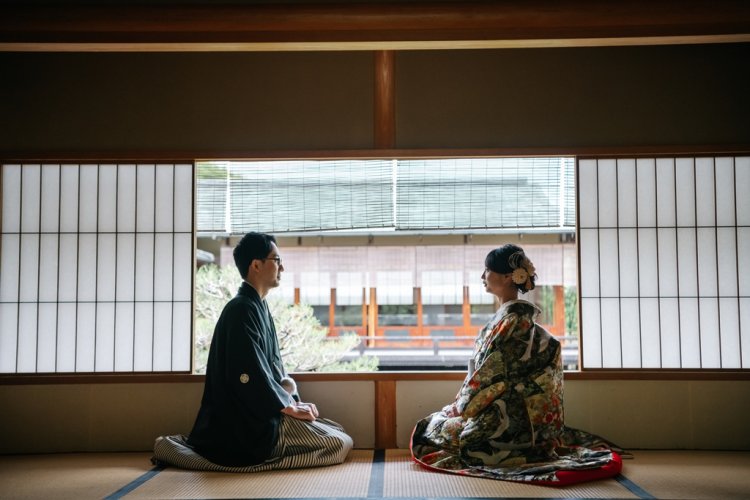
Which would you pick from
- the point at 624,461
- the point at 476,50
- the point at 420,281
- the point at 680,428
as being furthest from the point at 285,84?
the point at 420,281

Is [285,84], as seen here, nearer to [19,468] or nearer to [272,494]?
[272,494]

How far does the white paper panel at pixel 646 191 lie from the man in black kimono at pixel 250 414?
7.35 ft

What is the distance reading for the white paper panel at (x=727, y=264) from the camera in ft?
12.3

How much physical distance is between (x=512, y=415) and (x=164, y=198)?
242 centimetres

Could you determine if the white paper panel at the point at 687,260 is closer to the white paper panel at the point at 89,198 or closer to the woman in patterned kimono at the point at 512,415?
the woman in patterned kimono at the point at 512,415

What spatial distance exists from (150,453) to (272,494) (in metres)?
1.32

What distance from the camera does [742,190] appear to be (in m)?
3.79

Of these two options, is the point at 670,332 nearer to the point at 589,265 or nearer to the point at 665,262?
the point at 665,262

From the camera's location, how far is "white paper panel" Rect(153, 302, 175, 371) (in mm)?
3766

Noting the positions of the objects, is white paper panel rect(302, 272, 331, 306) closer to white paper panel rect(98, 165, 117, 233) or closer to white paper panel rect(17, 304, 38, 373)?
white paper panel rect(98, 165, 117, 233)

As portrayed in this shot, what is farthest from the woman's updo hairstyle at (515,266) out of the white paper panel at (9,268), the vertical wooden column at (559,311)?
the vertical wooden column at (559,311)

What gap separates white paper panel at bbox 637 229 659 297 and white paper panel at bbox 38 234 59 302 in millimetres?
3579

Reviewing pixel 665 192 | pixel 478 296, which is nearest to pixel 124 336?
pixel 665 192

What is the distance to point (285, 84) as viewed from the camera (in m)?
3.79
